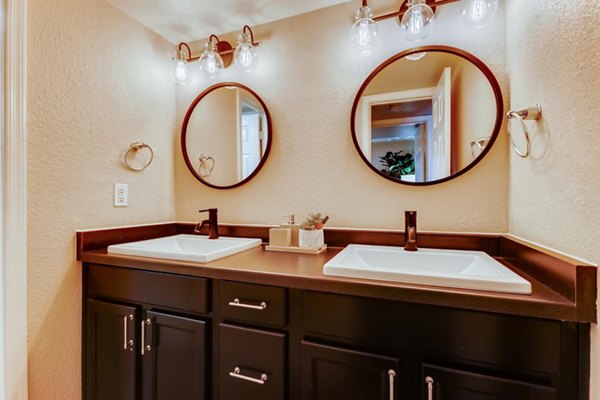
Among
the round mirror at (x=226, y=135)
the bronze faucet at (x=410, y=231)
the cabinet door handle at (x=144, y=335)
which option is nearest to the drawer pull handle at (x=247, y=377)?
the cabinet door handle at (x=144, y=335)

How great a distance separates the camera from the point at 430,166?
53.2 inches

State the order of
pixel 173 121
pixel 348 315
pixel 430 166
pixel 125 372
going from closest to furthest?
pixel 348 315, pixel 125 372, pixel 430 166, pixel 173 121

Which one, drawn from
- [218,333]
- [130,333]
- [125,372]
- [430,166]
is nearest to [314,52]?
[430,166]

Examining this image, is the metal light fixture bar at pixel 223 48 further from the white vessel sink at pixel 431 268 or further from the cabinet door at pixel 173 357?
the cabinet door at pixel 173 357

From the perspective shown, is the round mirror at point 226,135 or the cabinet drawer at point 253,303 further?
the round mirror at point 226,135

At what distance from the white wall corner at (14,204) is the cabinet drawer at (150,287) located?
26 cm

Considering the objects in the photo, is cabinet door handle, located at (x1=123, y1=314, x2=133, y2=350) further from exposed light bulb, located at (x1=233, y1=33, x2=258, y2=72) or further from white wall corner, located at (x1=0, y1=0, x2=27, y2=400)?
exposed light bulb, located at (x1=233, y1=33, x2=258, y2=72)

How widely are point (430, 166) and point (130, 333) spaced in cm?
150

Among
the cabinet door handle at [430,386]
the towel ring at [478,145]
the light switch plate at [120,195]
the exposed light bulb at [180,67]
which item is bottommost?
the cabinet door handle at [430,386]

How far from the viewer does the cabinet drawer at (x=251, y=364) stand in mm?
975

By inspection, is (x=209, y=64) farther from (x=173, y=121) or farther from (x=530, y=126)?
(x=530, y=126)

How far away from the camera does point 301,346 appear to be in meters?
0.95

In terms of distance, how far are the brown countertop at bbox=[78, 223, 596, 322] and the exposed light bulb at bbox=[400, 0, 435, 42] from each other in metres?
0.90

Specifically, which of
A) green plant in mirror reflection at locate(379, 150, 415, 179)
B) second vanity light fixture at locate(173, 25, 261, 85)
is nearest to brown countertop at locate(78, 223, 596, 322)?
green plant in mirror reflection at locate(379, 150, 415, 179)
